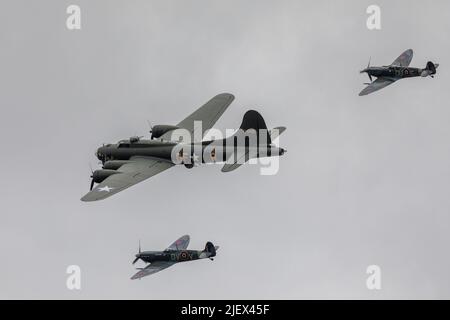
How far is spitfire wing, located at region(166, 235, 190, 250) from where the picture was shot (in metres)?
90.8

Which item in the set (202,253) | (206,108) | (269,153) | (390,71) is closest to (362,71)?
(390,71)

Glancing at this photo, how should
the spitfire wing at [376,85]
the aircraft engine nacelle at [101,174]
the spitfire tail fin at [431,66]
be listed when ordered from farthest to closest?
the spitfire tail fin at [431,66] < the spitfire wing at [376,85] < the aircraft engine nacelle at [101,174]

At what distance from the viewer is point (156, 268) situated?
289 ft

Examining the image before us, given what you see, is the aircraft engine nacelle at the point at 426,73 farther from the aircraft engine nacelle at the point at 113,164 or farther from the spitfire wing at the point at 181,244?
the aircraft engine nacelle at the point at 113,164

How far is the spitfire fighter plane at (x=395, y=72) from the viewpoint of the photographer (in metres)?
106

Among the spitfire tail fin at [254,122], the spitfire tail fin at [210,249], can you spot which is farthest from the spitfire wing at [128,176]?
the spitfire tail fin at [210,249]

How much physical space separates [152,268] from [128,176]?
8.56 meters

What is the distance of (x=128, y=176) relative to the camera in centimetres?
8844

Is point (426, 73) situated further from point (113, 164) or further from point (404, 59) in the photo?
point (113, 164)

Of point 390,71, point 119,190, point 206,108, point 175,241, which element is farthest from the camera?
point 390,71

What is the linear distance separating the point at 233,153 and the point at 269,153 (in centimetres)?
330

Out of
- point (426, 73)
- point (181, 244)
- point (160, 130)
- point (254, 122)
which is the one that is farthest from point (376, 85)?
point (181, 244)

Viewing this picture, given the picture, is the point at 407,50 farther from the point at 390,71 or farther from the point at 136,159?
the point at 136,159

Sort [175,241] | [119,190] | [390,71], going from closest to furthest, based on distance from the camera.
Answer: [119,190]
[175,241]
[390,71]
